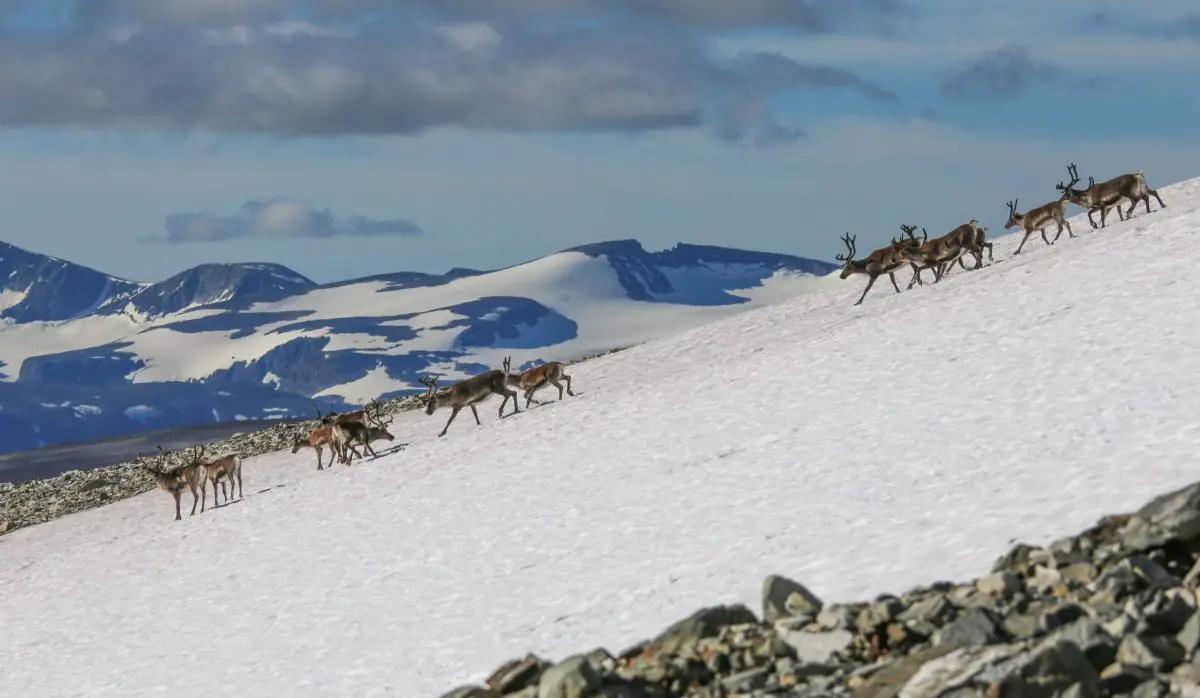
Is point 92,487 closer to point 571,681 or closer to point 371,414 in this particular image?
point 371,414

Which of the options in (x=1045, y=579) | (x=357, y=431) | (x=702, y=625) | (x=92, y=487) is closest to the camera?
A: (x=1045, y=579)

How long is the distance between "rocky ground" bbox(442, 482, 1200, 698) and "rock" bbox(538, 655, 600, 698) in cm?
1

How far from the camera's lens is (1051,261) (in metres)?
41.4

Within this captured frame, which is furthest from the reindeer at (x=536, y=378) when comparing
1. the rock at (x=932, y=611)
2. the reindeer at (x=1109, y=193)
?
the rock at (x=932, y=611)

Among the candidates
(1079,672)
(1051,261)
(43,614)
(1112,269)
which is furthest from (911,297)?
(1079,672)

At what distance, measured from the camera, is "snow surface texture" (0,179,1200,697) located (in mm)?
20344

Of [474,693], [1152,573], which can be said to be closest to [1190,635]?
[1152,573]

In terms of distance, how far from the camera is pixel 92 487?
56.1 m

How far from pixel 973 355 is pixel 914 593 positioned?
17666 mm

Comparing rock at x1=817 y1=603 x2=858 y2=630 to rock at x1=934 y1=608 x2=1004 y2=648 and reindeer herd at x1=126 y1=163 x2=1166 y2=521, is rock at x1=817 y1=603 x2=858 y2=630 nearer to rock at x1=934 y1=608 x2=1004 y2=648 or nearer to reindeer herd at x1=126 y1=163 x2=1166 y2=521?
rock at x1=934 y1=608 x2=1004 y2=648

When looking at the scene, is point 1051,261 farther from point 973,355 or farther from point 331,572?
point 331,572

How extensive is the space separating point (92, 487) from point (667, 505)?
119ft

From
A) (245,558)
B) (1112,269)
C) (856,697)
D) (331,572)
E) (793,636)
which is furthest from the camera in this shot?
(1112,269)

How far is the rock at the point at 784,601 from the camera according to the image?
15.5 m
